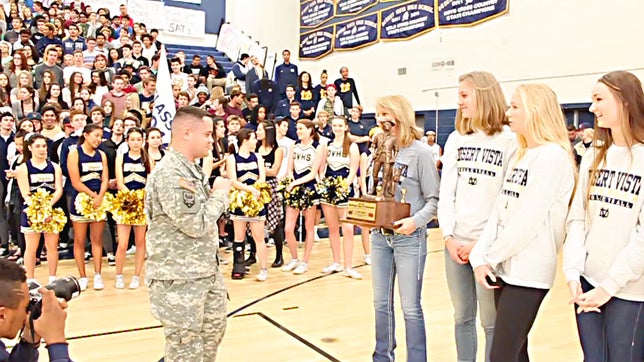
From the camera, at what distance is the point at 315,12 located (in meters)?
16.3

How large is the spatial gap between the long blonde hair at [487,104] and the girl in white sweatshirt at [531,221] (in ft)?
0.79

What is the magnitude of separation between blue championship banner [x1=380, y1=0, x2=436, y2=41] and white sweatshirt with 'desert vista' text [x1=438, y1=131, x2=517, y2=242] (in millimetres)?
10311

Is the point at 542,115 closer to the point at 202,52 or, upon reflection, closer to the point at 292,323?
the point at 292,323

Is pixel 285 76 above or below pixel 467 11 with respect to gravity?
below

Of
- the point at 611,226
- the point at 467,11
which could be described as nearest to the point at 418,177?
the point at 611,226

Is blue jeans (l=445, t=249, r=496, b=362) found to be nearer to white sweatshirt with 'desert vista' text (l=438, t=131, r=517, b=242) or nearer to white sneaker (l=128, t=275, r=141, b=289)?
white sweatshirt with 'desert vista' text (l=438, t=131, r=517, b=242)

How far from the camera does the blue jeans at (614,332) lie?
2018 mm

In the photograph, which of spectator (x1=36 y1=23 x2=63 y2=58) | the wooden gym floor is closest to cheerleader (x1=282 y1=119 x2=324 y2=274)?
the wooden gym floor

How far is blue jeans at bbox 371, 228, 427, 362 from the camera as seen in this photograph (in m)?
3.01

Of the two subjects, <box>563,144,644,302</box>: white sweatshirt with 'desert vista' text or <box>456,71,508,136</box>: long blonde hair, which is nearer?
<box>563,144,644,302</box>: white sweatshirt with 'desert vista' text

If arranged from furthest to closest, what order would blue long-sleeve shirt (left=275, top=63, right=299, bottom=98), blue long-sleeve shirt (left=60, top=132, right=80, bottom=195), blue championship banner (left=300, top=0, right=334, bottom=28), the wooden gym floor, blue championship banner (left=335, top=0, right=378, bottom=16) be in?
blue championship banner (left=300, top=0, right=334, bottom=28) → blue championship banner (left=335, top=0, right=378, bottom=16) → blue long-sleeve shirt (left=275, top=63, right=299, bottom=98) → blue long-sleeve shirt (left=60, top=132, right=80, bottom=195) → the wooden gym floor

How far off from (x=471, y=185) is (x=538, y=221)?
1.55 ft

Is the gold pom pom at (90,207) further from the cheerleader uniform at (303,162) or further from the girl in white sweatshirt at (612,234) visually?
the girl in white sweatshirt at (612,234)

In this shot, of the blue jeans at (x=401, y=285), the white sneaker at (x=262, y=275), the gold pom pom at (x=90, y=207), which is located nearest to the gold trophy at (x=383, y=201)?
the blue jeans at (x=401, y=285)
